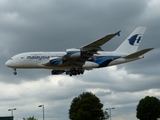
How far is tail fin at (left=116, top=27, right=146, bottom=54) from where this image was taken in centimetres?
8300

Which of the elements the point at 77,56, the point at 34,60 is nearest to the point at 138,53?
the point at 77,56

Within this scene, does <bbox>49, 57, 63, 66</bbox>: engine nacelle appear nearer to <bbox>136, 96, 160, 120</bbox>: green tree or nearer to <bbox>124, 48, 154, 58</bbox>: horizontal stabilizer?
<bbox>124, 48, 154, 58</bbox>: horizontal stabilizer

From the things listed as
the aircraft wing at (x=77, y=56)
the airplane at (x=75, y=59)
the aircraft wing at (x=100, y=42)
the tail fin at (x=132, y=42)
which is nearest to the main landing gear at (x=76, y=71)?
the airplane at (x=75, y=59)

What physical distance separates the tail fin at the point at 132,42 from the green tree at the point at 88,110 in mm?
46463

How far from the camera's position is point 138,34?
85.4 metres

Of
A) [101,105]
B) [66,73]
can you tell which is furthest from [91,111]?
[66,73]

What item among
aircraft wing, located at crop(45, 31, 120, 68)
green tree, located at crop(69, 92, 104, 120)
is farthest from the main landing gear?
green tree, located at crop(69, 92, 104, 120)

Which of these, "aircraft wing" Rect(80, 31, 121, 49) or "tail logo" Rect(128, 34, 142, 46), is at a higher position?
"tail logo" Rect(128, 34, 142, 46)

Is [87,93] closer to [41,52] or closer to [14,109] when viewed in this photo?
[14,109]

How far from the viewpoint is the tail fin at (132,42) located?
83.0 metres

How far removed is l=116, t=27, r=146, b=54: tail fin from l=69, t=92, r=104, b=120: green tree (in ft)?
152

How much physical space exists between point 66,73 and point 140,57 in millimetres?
15439

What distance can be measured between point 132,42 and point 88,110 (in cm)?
4828

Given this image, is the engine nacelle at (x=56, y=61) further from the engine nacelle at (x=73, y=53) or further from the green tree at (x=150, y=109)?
the green tree at (x=150, y=109)
